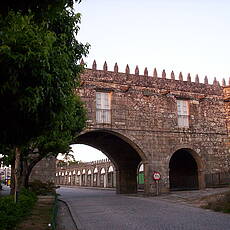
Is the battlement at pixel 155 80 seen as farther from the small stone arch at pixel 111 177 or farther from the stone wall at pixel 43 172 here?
the small stone arch at pixel 111 177

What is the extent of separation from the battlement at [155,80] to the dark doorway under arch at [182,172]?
5.32 meters

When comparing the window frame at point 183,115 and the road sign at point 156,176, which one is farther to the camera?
the window frame at point 183,115

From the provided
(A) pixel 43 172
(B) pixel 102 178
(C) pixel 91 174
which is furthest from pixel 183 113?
(C) pixel 91 174

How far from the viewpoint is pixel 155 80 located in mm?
21500

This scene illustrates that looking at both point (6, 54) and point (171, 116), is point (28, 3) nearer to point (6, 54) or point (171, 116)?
point (6, 54)

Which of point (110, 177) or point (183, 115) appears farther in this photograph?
point (110, 177)

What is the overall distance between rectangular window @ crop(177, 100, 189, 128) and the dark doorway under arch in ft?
12.3

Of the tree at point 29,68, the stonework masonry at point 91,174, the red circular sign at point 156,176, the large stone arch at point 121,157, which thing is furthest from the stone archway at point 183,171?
the tree at point 29,68

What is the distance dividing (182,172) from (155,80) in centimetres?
866

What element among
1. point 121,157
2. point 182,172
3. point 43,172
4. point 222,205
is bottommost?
point 222,205

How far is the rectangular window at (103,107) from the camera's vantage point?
776 inches

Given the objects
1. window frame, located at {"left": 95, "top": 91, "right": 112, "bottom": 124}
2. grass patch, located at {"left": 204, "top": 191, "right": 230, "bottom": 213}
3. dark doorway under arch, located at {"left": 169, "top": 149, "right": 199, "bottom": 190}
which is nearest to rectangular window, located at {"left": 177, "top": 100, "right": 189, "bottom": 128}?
dark doorway under arch, located at {"left": 169, "top": 149, "right": 199, "bottom": 190}

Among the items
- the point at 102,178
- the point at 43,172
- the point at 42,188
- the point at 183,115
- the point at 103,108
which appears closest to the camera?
the point at 42,188

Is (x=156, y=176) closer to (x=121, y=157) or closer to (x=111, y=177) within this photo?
(x=121, y=157)
